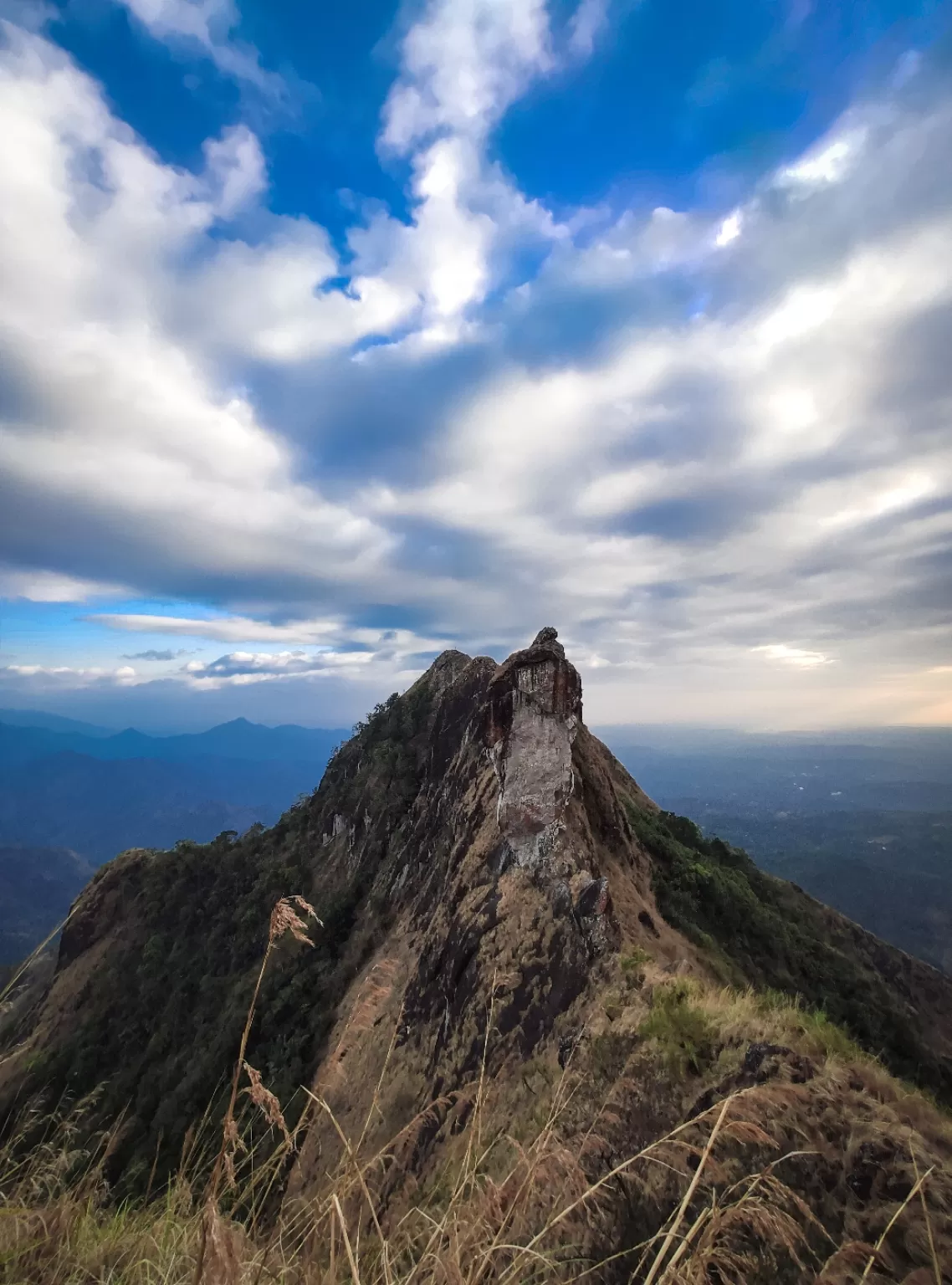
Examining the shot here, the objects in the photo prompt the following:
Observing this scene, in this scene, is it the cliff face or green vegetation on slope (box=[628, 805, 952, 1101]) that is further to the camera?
green vegetation on slope (box=[628, 805, 952, 1101])

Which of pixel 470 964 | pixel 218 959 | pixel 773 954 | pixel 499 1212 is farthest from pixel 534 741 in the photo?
pixel 218 959

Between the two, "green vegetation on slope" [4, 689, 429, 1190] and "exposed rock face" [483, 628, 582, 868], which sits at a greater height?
"exposed rock face" [483, 628, 582, 868]

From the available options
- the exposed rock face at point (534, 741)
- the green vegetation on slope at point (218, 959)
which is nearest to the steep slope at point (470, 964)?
the exposed rock face at point (534, 741)

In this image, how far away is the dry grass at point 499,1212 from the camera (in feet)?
8.29

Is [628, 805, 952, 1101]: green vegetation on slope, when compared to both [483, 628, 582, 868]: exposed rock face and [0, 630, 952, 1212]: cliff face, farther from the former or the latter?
[483, 628, 582, 868]: exposed rock face

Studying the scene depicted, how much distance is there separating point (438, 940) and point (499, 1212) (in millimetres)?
18891

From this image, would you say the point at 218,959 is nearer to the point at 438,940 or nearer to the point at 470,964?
the point at 438,940

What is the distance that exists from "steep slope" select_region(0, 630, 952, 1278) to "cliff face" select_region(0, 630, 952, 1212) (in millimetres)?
113

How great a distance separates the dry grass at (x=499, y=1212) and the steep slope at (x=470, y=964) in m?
0.22

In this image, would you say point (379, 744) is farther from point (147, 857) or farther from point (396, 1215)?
point (396, 1215)

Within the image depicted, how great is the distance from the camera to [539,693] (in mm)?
23469

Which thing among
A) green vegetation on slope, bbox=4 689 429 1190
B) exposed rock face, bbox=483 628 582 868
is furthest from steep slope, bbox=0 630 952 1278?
green vegetation on slope, bbox=4 689 429 1190

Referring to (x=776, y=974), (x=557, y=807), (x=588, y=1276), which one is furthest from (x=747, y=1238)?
(x=776, y=974)

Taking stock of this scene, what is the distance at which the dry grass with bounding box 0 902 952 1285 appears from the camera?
8.29 feet
